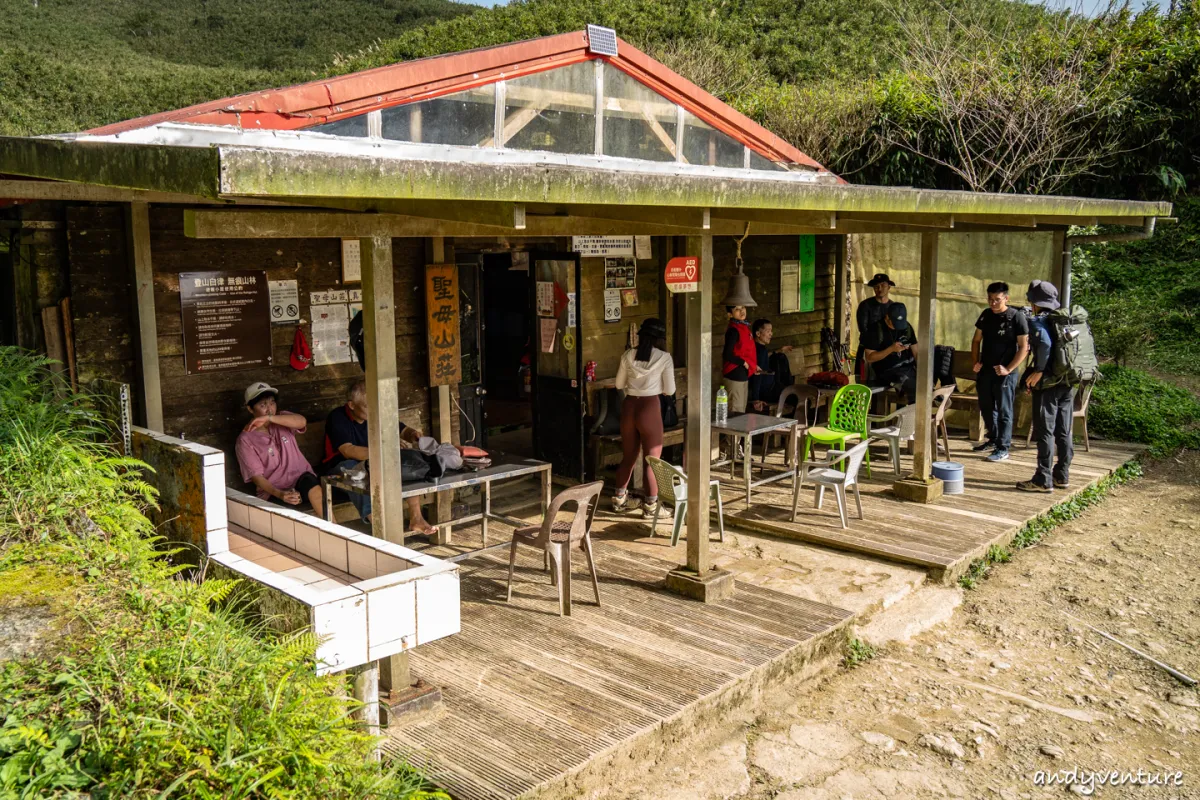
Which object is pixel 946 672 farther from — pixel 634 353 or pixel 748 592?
pixel 634 353

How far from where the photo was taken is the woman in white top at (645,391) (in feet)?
25.9

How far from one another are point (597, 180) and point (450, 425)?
401 centimetres

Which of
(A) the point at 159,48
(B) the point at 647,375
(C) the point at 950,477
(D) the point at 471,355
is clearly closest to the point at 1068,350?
(C) the point at 950,477

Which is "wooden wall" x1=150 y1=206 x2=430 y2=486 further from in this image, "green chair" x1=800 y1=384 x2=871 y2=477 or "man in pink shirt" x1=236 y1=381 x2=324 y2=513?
"green chair" x1=800 y1=384 x2=871 y2=477

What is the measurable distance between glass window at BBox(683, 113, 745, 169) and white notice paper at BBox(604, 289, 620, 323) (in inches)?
56.5

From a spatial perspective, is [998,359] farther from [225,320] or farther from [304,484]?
[225,320]

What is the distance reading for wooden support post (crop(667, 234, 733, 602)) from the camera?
5957 mm

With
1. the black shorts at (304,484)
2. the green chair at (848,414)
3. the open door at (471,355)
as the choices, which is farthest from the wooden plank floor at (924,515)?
the black shorts at (304,484)

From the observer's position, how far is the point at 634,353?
26.0 feet

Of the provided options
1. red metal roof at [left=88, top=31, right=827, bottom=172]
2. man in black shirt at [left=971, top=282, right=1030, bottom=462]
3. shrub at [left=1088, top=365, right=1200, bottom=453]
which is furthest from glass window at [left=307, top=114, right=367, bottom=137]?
shrub at [left=1088, top=365, right=1200, bottom=453]

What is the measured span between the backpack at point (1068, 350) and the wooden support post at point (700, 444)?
409 cm

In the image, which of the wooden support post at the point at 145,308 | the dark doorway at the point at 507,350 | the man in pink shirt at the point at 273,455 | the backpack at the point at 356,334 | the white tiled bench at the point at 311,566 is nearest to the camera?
the white tiled bench at the point at 311,566

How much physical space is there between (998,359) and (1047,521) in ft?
6.12

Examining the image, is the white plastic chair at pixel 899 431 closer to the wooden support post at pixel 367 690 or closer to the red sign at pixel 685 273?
the red sign at pixel 685 273
